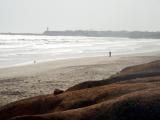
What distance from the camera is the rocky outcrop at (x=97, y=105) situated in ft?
15.8

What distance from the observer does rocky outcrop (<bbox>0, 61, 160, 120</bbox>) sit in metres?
4.81

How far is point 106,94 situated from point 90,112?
0.94 meters

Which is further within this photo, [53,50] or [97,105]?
[53,50]

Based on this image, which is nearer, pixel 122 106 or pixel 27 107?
pixel 122 106

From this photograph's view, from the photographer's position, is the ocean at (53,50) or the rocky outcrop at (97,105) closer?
the rocky outcrop at (97,105)

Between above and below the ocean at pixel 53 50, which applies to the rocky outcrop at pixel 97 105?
above

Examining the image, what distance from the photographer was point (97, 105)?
5301mm

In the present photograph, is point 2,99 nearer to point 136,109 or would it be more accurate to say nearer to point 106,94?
point 106,94

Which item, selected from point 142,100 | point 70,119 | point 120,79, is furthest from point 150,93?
point 120,79

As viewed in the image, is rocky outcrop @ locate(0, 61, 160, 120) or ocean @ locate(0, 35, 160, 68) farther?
ocean @ locate(0, 35, 160, 68)

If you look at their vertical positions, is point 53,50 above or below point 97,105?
below

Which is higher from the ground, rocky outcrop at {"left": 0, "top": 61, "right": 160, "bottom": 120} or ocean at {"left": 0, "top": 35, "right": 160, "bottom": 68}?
rocky outcrop at {"left": 0, "top": 61, "right": 160, "bottom": 120}

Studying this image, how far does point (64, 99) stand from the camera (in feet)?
20.8

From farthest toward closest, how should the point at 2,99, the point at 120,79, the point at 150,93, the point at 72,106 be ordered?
the point at 2,99 < the point at 120,79 < the point at 72,106 < the point at 150,93
